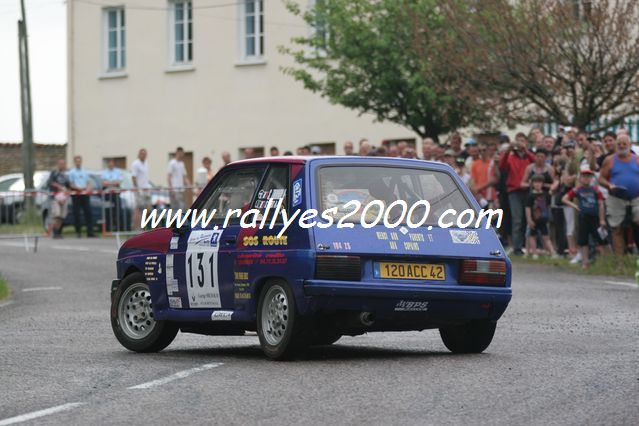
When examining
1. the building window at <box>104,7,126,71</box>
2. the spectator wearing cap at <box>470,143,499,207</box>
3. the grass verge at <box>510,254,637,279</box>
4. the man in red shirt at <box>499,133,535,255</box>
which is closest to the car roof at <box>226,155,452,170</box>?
the grass verge at <box>510,254,637,279</box>

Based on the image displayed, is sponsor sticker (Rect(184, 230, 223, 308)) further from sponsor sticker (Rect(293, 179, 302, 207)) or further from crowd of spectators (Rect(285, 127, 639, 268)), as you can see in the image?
crowd of spectators (Rect(285, 127, 639, 268))

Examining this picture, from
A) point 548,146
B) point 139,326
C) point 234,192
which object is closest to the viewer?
point 234,192

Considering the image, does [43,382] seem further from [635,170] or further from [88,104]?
[88,104]

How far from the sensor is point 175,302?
44.4 feet

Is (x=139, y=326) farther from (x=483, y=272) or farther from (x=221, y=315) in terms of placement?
(x=483, y=272)

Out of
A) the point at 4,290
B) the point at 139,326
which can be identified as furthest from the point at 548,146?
the point at 139,326

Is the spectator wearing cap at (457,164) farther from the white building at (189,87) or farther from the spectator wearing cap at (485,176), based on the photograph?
the white building at (189,87)

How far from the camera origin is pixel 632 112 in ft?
99.8

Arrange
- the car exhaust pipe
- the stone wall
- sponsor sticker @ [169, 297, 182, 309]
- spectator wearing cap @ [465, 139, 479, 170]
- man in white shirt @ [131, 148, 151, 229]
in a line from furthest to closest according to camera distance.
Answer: the stone wall < man in white shirt @ [131, 148, 151, 229] < spectator wearing cap @ [465, 139, 479, 170] < sponsor sticker @ [169, 297, 182, 309] < the car exhaust pipe

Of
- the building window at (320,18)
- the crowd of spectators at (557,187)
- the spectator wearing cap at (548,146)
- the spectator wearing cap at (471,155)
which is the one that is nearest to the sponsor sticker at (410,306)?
the crowd of spectators at (557,187)

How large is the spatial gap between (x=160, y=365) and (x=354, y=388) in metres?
2.26

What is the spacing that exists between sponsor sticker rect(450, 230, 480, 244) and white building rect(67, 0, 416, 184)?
34135 mm

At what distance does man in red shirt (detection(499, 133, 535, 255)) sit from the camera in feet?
88.1

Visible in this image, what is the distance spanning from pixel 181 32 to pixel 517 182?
27.1 m
